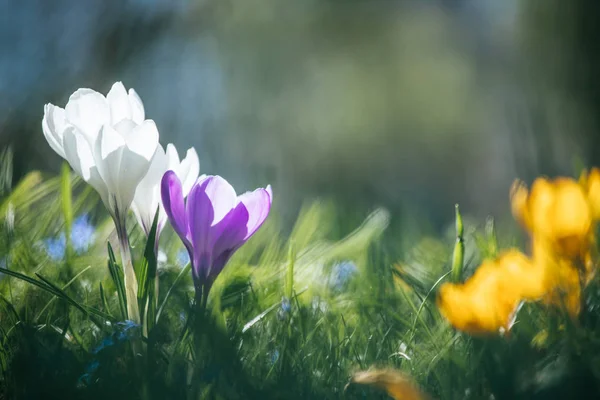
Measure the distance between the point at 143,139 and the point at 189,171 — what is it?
0.31ft

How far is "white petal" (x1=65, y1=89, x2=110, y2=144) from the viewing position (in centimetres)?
64

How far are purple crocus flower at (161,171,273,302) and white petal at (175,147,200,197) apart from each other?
0.04 meters

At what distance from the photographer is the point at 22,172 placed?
1.32 meters

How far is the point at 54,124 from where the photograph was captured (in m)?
0.65

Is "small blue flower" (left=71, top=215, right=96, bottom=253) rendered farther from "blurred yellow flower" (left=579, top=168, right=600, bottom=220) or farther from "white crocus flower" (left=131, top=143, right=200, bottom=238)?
"blurred yellow flower" (left=579, top=168, right=600, bottom=220)

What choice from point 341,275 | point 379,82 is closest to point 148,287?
point 341,275

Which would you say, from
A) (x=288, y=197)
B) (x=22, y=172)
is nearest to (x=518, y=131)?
(x=22, y=172)

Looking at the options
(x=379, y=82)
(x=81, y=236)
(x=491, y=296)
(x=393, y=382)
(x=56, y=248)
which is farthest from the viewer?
(x=379, y=82)

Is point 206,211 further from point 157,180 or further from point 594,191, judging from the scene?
point 594,191

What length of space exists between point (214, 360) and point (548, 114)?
0.43 m

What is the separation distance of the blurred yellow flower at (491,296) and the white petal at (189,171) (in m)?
0.27

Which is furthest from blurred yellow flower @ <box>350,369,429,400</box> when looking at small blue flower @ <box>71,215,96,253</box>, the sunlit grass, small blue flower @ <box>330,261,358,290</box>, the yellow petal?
small blue flower @ <box>71,215,96,253</box>

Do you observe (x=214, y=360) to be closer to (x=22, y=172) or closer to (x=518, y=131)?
(x=518, y=131)

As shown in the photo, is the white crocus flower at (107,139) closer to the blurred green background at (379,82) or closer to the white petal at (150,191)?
the white petal at (150,191)
